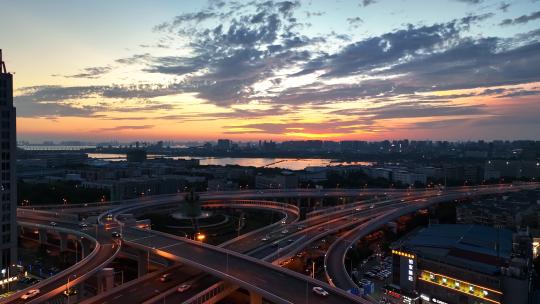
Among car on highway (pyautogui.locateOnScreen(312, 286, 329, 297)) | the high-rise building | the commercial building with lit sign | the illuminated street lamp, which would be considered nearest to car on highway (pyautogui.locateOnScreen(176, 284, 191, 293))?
car on highway (pyautogui.locateOnScreen(312, 286, 329, 297))

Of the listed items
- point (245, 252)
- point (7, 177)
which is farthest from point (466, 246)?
point (7, 177)

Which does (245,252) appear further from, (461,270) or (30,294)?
(461,270)

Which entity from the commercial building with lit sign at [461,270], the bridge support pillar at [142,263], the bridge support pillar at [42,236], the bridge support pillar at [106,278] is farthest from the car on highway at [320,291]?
the bridge support pillar at [42,236]

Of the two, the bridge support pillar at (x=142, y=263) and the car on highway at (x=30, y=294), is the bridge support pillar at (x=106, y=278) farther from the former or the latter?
the car on highway at (x=30, y=294)

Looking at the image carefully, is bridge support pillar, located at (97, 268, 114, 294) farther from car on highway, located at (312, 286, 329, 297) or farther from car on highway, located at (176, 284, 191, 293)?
car on highway, located at (312, 286, 329, 297)

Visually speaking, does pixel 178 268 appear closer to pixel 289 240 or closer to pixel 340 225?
pixel 289 240
